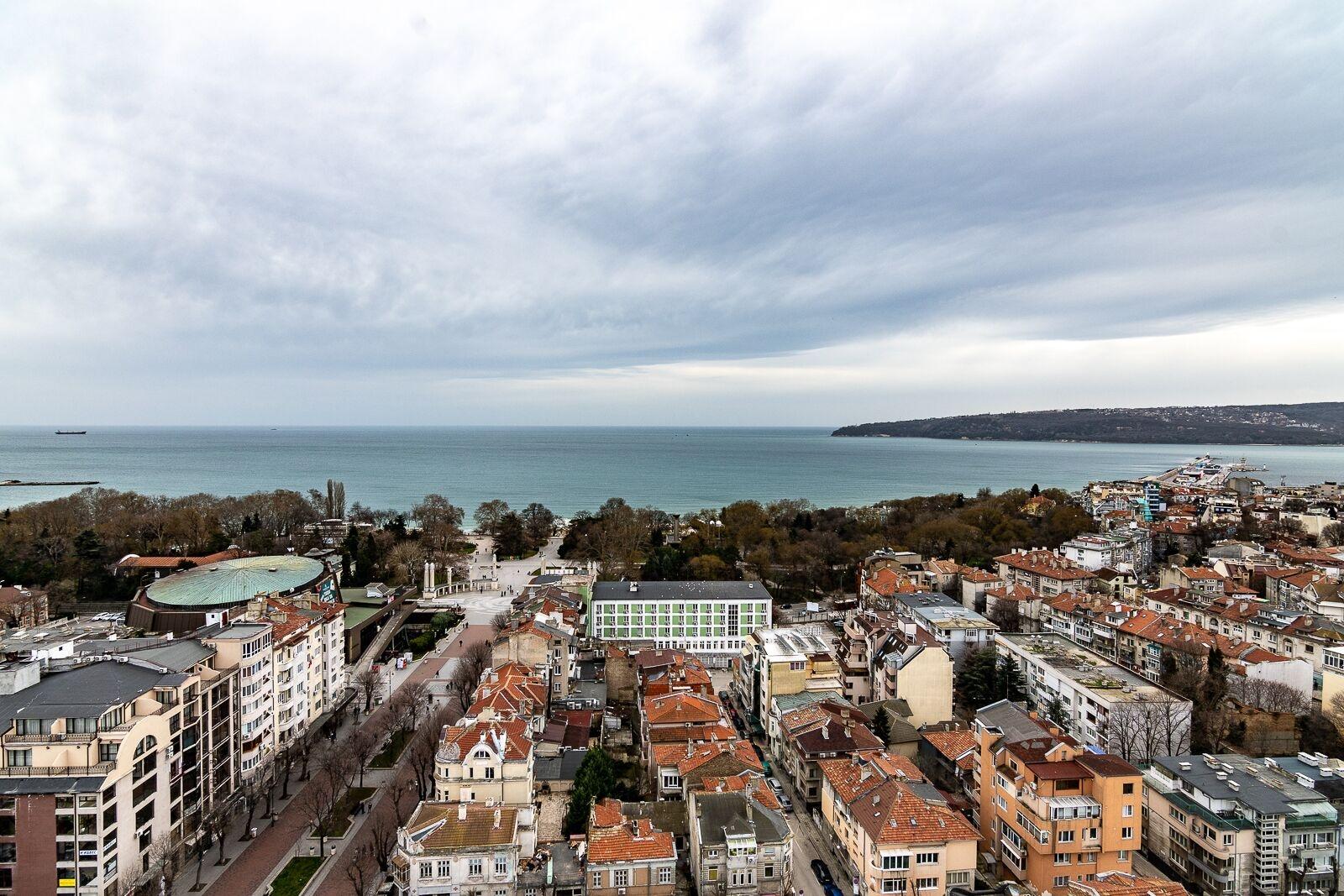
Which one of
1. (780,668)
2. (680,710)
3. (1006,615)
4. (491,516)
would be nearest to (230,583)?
(680,710)

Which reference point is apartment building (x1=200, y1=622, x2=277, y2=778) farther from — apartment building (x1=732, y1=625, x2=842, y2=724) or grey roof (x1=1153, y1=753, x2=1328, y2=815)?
grey roof (x1=1153, y1=753, x2=1328, y2=815)

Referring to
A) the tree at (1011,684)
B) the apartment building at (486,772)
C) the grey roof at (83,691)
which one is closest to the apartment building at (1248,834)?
the tree at (1011,684)

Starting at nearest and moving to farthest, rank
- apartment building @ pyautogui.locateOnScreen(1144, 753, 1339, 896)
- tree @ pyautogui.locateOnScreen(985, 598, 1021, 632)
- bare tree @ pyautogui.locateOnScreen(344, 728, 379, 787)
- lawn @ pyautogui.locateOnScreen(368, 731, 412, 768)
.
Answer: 1. apartment building @ pyautogui.locateOnScreen(1144, 753, 1339, 896)
2. bare tree @ pyautogui.locateOnScreen(344, 728, 379, 787)
3. lawn @ pyautogui.locateOnScreen(368, 731, 412, 768)
4. tree @ pyautogui.locateOnScreen(985, 598, 1021, 632)

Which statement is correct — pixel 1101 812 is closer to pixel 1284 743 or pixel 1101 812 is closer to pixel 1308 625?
pixel 1284 743

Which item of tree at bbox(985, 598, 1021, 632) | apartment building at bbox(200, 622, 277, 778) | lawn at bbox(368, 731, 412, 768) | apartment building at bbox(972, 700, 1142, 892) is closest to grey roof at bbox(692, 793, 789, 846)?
apartment building at bbox(972, 700, 1142, 892)

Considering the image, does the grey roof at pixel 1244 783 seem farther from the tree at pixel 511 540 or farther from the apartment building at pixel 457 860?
the tree at pixel 511 540
